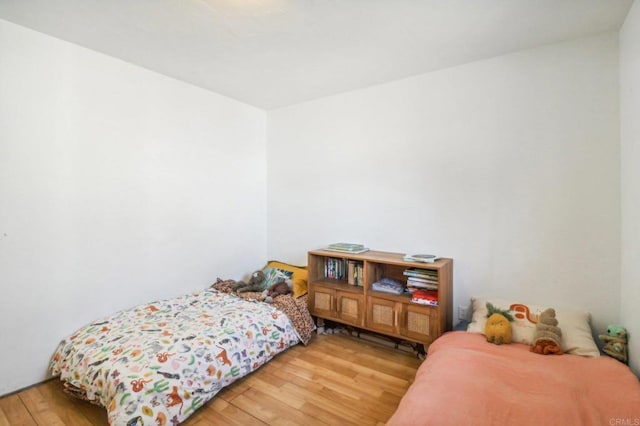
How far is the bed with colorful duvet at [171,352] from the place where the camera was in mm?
1683

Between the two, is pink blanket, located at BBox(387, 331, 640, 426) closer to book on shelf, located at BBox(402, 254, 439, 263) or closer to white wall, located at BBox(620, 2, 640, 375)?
white wall, located at BBox(620, 2, 640, 375)

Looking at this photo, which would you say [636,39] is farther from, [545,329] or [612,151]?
[545,329]

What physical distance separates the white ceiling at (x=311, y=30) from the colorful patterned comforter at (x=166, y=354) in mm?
2187

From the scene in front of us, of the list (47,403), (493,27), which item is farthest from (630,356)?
(47,403)

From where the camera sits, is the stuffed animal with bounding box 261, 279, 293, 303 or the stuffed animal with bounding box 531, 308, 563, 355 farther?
the stuffed animal with bounding box 261, 279, 293, 303

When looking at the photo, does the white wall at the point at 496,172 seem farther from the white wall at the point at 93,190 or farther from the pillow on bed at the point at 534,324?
the white wall at the point at 93,190

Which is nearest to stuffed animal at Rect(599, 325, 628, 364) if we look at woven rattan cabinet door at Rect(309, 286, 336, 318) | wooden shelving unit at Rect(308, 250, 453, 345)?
wooden shelving unit at Rect(308, 250, 453, 345)

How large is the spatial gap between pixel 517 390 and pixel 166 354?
2048 millimetres

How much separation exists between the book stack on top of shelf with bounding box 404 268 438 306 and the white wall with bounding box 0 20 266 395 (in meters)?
2.10

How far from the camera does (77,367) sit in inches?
75.0

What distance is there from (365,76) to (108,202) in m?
2.56

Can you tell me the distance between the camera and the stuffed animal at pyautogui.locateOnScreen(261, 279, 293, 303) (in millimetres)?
2936

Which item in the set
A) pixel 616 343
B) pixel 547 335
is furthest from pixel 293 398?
pixel 616 343

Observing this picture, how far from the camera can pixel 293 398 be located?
1.97m
